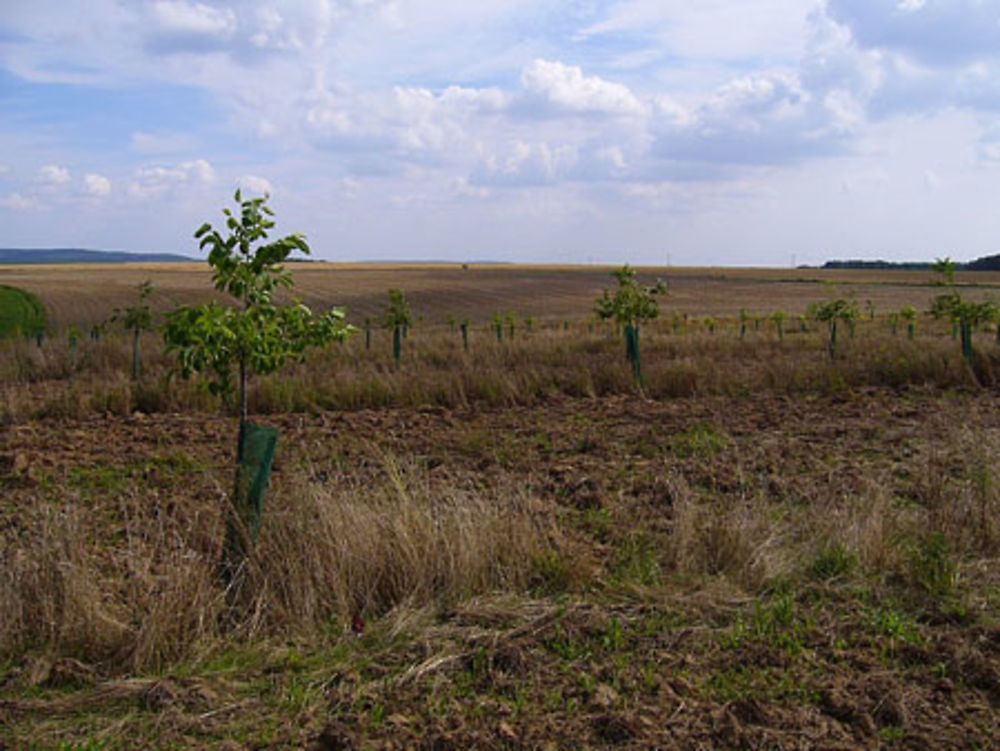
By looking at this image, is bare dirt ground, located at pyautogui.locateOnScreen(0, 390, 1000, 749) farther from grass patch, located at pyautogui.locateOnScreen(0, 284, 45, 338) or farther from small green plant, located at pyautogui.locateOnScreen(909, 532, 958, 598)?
grass patch, located at pyautogui.locateOnScreen(0, 284, 45, 338)

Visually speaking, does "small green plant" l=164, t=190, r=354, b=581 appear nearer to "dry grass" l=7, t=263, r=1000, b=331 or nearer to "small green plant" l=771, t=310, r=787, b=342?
"small green plant" l=771, t=310, r=787, b=342

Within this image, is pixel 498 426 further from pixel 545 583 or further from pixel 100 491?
pixel 545 583

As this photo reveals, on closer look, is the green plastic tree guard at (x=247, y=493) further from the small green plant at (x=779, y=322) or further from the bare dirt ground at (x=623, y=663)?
the small green plant at (x=779, y=322)

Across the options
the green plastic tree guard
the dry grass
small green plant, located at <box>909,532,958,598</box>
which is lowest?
small green plant, located at <box>909,532,958,598</box>

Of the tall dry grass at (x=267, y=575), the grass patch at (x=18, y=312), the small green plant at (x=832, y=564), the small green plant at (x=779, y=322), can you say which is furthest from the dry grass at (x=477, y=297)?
the small green plant at (x=832, y=564)

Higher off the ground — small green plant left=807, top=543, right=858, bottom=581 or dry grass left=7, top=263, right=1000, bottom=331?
dry grass left=7, top=263, right=1000, bottom=331

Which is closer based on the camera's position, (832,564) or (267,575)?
(267,575)

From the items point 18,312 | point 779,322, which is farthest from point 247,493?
point 18,312

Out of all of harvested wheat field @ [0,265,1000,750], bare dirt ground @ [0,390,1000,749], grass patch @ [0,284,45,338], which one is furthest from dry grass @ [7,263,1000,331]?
bare dirt ground @ [0,390,1000,749]

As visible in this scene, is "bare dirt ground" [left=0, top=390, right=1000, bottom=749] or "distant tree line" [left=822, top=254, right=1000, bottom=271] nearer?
"bare dirt ground" [left=0, top=390, right=1000, bottom=749]

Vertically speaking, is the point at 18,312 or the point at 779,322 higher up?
the point at 779,322

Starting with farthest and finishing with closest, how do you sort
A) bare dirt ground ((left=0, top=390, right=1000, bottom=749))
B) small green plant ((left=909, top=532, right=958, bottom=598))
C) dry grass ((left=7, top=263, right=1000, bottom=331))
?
1. dry grass ((left=7, top=263, right=1000, bottom=331))
2. small green plant ((left=909, top=532, right=958, bottom=598))
3. bare dirt ground ((left=0, top=390, right=1000, bottom=749))

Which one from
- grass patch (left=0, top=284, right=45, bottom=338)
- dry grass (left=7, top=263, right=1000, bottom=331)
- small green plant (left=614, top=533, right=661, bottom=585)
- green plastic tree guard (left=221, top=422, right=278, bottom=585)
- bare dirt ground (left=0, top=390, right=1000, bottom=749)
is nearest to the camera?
bare dirt ground (left=0, top=390, right=1000, bottom=749)

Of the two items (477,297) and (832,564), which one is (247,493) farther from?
(477,297)
